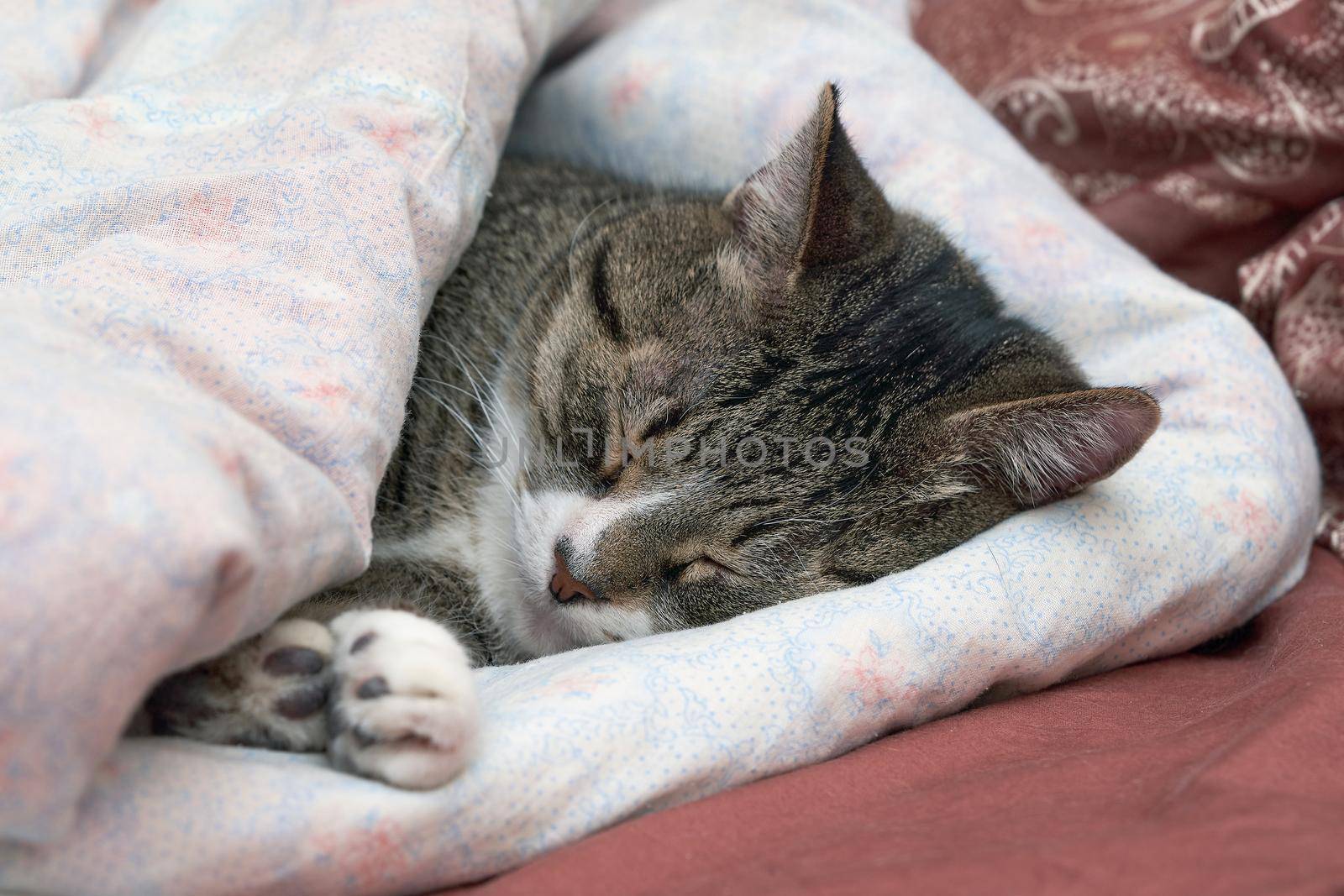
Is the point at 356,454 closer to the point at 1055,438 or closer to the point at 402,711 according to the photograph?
the point at 402,711

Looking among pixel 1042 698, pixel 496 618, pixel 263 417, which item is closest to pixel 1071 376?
pixel 1042 698

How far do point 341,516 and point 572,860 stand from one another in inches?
12.7

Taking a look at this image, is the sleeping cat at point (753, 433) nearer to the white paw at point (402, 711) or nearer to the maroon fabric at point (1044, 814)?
the white paw at point (402, 711)

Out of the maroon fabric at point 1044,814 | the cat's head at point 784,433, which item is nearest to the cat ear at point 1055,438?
the cat's head at point 784,433

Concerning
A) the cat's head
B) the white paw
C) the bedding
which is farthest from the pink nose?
the white paw

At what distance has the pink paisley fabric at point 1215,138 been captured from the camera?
59.4 inches

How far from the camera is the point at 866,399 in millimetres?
1105

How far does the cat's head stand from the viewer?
1.07 metres

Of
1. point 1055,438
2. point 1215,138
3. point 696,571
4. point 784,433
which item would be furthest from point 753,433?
point 1215,138

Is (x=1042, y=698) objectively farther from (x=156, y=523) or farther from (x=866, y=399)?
(x=156, y=523)

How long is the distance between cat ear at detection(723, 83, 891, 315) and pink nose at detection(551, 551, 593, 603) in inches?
14.7

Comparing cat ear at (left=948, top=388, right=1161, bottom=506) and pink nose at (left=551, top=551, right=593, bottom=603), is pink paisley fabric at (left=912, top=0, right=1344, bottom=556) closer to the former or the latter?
cat ear at (left=948, top=388, right=1161, bottom=506)

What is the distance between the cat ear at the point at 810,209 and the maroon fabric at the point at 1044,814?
1.69 feet

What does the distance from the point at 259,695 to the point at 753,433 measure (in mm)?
539
